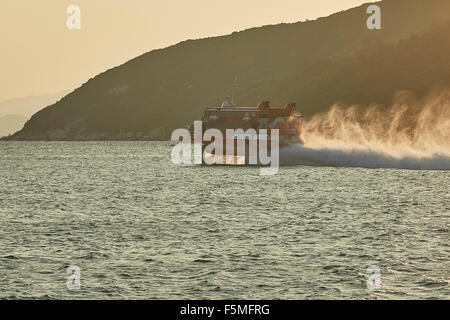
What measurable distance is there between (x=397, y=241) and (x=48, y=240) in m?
16.3

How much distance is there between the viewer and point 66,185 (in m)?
75.4

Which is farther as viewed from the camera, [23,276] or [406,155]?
[406,155]
